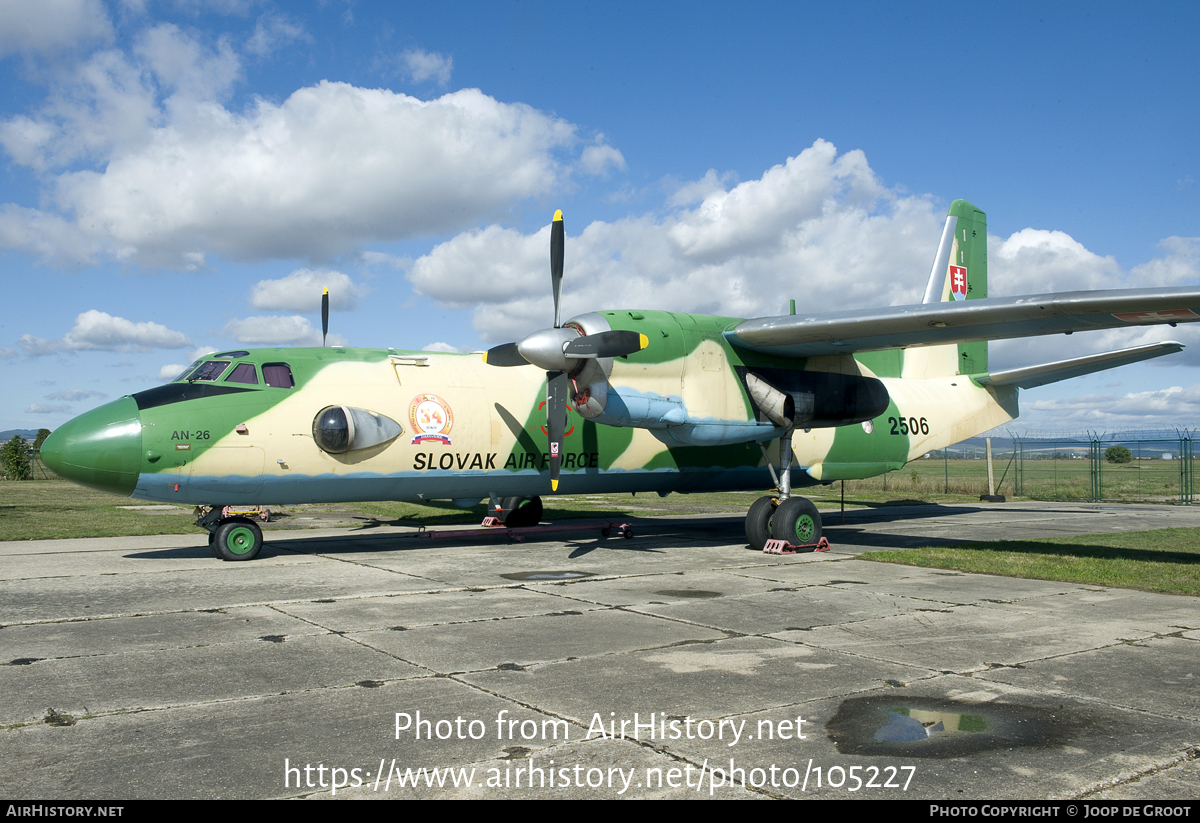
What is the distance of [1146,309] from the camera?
1143cm

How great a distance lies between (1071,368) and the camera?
19.2 m

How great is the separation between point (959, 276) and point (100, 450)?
19.3m

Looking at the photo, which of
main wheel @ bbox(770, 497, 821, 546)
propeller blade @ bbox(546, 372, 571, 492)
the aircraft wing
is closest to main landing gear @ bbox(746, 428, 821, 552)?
main wheel @ bbox(770, 497, 821, 546)

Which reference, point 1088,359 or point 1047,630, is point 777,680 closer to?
point 1047,630

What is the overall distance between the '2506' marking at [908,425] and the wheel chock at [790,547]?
4.92 metres

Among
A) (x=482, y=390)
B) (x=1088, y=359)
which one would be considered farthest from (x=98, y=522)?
(x=1088, y=359)

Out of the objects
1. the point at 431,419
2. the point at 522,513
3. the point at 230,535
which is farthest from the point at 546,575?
the point at 522,513

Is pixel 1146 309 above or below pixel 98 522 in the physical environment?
above

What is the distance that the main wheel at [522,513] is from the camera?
19859 mm

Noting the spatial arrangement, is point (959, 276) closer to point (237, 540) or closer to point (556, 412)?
point (556, 412)

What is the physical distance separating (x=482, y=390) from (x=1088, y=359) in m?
13.4

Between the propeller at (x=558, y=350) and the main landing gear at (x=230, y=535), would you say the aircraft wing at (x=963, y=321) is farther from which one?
the main landing gear at (x=230, y=535)

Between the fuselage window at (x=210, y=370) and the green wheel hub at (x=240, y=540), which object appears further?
the green wheel hub at (x=240, y=540)

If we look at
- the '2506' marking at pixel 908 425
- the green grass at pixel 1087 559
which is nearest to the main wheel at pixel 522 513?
the green grass at pixel 1087 559
